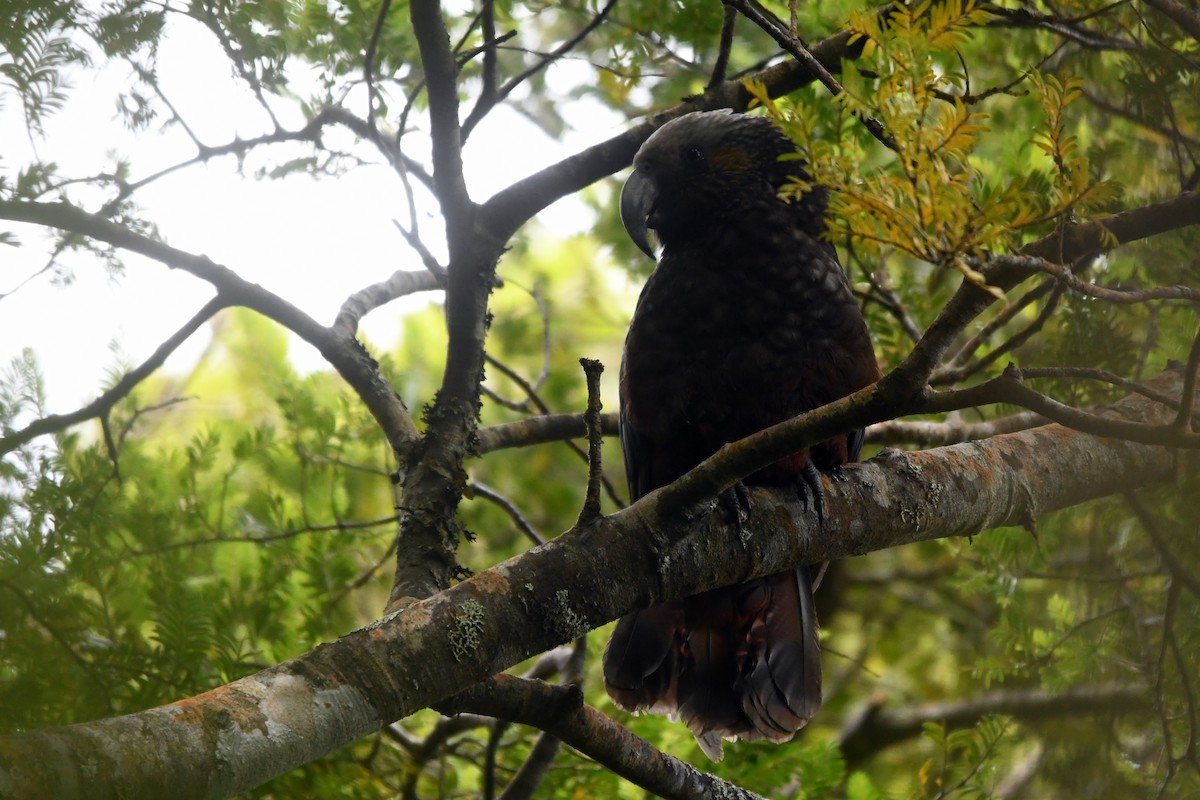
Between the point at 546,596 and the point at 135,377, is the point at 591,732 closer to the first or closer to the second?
the point at 546,596

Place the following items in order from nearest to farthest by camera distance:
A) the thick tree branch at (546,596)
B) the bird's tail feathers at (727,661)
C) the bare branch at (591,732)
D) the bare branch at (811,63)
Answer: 1. the thick tree branch at (546,596)
2. the bare branch at (811,63)
3. the bare branch at (591,732)
4. the bird's tail feathers at (727,661)

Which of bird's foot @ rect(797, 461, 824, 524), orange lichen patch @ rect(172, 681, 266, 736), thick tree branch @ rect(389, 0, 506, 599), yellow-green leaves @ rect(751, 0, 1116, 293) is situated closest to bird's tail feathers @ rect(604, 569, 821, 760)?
bird's foot @ rect(797, 461, 824, 524)

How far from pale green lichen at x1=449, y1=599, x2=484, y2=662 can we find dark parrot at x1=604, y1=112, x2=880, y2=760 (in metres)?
0.94

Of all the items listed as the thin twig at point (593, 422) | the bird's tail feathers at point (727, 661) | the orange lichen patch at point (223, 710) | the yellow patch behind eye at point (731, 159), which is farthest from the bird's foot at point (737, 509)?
the yellow patch behind eye at point (731, 159)

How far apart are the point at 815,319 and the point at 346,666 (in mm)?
1535

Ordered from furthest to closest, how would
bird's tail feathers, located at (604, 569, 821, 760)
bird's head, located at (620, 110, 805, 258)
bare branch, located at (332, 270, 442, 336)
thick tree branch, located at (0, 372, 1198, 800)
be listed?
bird's head, located at (620, 110, 805, 258) → bird's tail feathers, located at (604, 569, 821, 760) → bare branch, located at (332, 270, 442, 336) → thick tree branch, located at (0, 372, 1198, 800)

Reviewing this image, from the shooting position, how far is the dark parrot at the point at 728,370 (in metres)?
2.58

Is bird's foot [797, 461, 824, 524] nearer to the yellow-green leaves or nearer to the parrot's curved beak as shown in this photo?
the yellow-green leaves

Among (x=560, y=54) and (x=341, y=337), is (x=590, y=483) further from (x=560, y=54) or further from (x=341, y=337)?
(x=560, y=54)

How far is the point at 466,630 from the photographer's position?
1640 mm

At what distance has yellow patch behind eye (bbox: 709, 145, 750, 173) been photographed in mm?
2910

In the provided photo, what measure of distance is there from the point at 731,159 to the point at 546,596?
1.63 metres

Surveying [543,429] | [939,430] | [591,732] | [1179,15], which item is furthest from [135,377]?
[1179,15]

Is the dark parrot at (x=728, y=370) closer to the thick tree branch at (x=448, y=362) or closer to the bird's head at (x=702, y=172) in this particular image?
the bird's head at (x=702, y=172)
